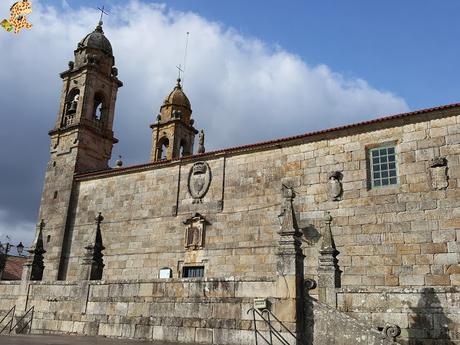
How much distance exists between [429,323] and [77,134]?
1649 centimetres

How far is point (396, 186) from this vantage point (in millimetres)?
12688

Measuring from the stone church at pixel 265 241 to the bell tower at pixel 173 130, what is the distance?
23.1 feet

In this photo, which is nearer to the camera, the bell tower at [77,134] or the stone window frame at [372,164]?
the stone window frame at [372,164]

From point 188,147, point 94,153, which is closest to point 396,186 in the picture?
point 94,153

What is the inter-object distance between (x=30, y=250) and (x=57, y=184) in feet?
20.4

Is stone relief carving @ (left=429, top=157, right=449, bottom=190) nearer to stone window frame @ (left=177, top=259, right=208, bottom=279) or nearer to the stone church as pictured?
the stone church

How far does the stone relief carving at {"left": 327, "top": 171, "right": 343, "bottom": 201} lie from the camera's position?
13.4m

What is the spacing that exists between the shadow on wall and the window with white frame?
434 centimetres

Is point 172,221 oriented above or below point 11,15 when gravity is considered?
below

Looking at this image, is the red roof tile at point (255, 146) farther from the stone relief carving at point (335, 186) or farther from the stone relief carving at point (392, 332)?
the stone relief carving at point (392, 332)

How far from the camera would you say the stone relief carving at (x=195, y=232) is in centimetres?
1546

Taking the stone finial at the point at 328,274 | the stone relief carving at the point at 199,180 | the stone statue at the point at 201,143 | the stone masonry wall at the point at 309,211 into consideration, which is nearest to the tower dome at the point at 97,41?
the stone statue at the point at 201,143

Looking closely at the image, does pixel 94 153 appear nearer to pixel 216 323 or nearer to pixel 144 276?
pixel 144 276

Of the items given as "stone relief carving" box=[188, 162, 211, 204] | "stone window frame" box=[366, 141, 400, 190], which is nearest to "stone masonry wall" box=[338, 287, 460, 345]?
"stone window frame" box=[366, 141, 400, 190]
